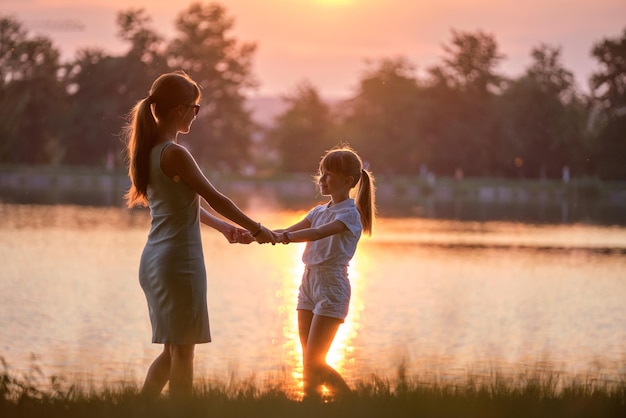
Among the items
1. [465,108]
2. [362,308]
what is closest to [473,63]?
[465,108]

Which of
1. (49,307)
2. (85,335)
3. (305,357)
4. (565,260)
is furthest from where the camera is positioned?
(565,260)

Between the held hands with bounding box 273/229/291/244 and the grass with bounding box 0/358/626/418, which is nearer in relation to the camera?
the grass with bounding box 0/358/626/418

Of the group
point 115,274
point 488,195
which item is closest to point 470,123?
point 488,195

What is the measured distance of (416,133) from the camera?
69562 millimetres

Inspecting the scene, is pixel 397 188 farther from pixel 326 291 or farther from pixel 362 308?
pixel 326 291

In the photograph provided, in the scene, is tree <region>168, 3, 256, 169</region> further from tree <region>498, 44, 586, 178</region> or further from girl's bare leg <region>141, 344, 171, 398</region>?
girl's bare leg <region>141, 344, 171, 398</region>

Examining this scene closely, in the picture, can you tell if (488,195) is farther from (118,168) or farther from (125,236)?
(125,236)

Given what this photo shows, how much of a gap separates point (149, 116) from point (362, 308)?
10.3m

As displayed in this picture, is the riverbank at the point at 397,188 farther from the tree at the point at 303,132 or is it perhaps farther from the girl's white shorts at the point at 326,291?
the girl's white shorts at the point at 326,291

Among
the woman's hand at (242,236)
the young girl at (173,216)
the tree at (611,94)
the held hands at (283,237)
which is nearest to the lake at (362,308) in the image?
the woman's hand at (242,236)

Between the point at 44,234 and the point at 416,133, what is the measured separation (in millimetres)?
45542

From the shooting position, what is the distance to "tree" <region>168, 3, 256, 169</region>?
7281 cm

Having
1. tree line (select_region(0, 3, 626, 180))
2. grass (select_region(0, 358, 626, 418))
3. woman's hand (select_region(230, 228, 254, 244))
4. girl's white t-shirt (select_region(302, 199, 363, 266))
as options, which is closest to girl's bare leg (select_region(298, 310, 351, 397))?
grass (select_region(0, 358, 626, 418))

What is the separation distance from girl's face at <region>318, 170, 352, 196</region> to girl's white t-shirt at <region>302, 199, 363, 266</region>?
0.06 metres
